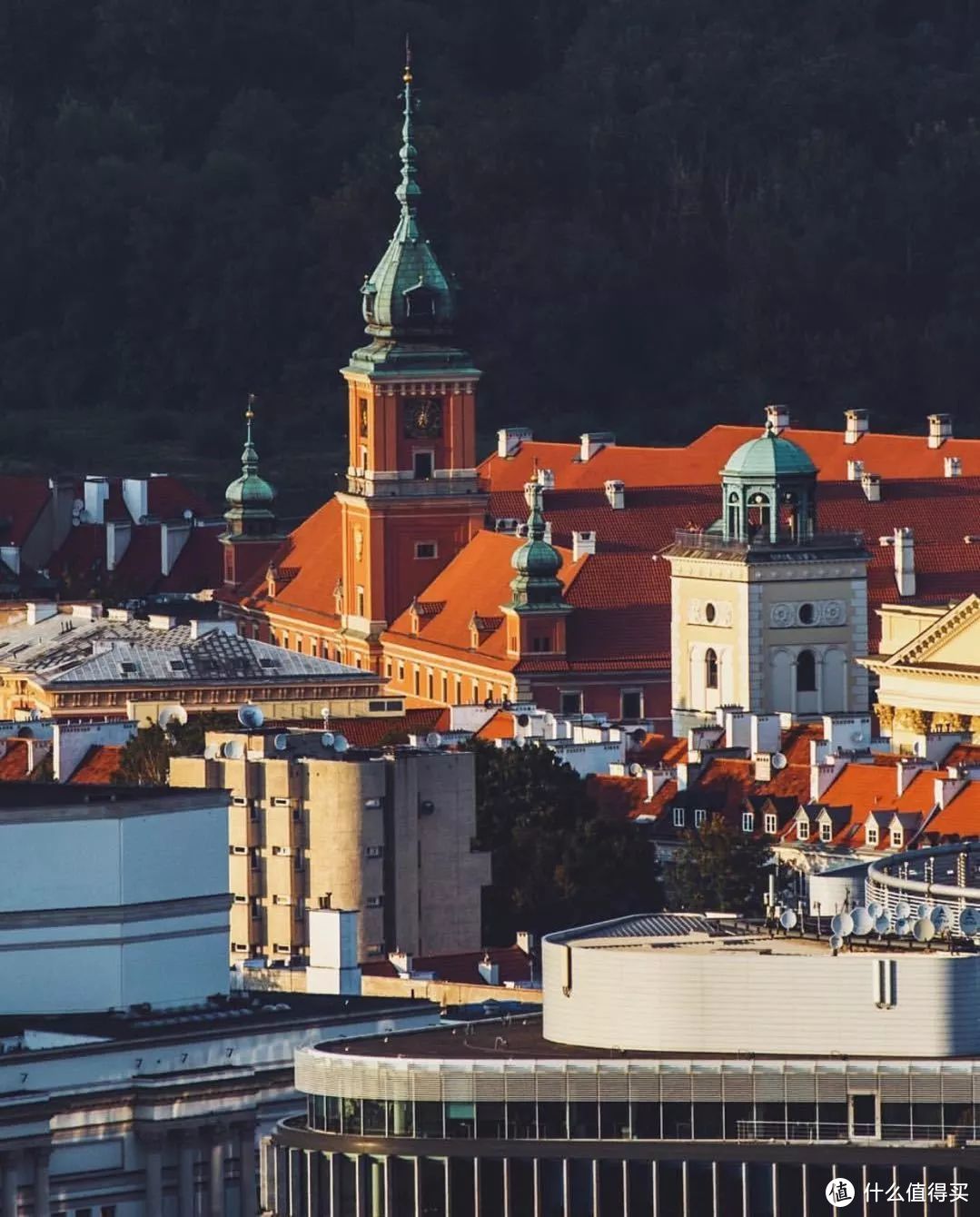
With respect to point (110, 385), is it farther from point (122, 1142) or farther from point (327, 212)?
point (122, 1142)

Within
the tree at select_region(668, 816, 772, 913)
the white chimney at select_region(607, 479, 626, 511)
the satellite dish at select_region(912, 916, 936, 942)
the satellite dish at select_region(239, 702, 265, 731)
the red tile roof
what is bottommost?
the satellite dish at select_region(912, 916, 936, 942)

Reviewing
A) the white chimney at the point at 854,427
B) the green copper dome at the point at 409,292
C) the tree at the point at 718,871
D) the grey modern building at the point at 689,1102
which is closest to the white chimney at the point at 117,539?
the green copper dome at the point at 409,292

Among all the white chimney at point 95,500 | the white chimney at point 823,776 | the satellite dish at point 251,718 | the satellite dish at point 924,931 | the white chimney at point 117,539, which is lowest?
the satellite dish at point 924,931

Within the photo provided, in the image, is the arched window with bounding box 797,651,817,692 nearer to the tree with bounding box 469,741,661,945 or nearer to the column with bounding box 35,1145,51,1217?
the tree with bounding box 469,741,661,945

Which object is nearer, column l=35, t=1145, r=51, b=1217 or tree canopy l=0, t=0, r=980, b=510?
column l=35, t=1145, r=51, b=1217

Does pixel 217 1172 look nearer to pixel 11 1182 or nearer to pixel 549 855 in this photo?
pixel 11 1182

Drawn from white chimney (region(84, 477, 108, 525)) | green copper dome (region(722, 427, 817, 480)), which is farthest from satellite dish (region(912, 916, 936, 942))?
white chimney (region(84, 477, 108, 525))

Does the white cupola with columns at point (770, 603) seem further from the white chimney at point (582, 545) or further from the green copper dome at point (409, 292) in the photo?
the green copper dome at point (409, 292)

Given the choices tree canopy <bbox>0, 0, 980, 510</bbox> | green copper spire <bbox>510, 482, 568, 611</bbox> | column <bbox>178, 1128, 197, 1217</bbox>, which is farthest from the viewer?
tree canopy <bbox>0, 0, 980, 510</bbox>
